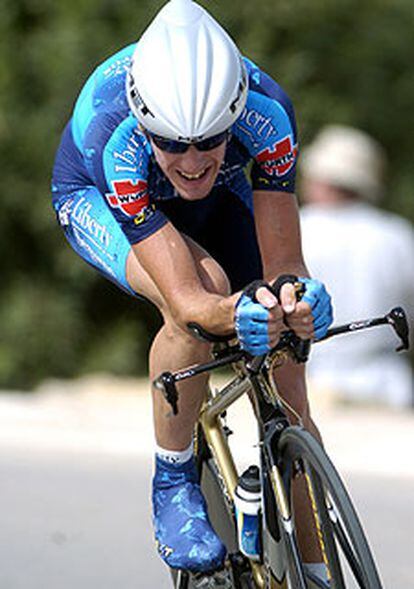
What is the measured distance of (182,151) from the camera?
4.23m

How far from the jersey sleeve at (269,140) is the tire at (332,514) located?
0.81 meters

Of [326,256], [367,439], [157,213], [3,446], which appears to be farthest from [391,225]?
[157,213]

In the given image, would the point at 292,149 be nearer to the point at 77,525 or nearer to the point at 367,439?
the point at 77,525

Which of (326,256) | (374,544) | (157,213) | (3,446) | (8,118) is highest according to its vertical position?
(8,118)

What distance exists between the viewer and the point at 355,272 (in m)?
8.59

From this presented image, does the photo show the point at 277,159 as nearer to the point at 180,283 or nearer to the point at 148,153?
the point at 148,153

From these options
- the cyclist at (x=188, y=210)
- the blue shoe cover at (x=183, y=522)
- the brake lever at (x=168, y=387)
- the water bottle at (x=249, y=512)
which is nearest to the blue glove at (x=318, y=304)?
the cyclist at (x=188, y=210)

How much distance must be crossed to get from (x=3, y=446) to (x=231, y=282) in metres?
Answer: 2.97

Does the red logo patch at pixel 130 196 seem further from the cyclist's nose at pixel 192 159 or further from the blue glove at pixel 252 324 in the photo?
the blue glove at pixel 252 324

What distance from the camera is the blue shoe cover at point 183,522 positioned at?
4461mm

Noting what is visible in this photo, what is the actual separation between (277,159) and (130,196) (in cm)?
43

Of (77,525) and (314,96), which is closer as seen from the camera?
(77,525)

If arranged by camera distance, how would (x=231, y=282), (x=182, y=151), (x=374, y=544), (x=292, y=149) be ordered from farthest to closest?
(x=374, y=544) < (x=231, y=282) < (x=292, y=149) < (x=182, y=151)

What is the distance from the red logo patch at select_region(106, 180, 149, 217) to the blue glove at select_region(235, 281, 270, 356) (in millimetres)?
540
